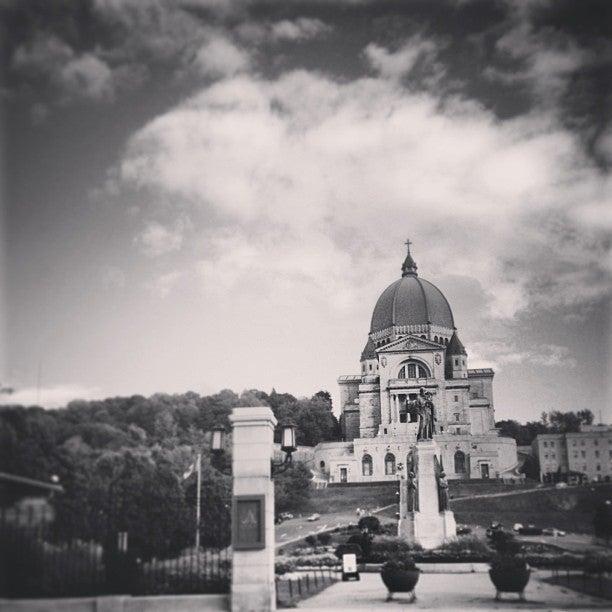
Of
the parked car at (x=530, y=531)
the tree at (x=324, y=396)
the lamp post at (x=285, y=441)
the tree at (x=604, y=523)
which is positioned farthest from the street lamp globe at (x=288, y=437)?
the tree at (x=324, y=396)

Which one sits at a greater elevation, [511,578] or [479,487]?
[479,487]

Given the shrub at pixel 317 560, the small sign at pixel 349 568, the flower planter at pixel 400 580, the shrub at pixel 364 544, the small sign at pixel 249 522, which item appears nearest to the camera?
the small sign at pixel 249 522

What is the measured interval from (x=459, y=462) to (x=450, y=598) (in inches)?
2863

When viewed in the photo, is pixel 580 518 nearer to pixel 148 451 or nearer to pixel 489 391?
pixel 148 451

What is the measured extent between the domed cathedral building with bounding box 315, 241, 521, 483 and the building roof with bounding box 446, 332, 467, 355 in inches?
5.5

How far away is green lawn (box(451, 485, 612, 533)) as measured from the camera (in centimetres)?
4962

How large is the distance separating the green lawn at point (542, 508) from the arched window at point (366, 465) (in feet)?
98.1

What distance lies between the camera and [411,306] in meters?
108

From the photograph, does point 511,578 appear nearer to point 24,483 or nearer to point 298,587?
point 298,587

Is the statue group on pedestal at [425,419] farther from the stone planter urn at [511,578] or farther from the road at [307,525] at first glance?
the stone planter urn at [511,578]

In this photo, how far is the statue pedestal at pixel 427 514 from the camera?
3145 centimetres

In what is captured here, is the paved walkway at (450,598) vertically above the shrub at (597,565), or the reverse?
the shrub at (597,565)

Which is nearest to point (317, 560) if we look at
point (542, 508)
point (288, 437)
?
point (288, 437)

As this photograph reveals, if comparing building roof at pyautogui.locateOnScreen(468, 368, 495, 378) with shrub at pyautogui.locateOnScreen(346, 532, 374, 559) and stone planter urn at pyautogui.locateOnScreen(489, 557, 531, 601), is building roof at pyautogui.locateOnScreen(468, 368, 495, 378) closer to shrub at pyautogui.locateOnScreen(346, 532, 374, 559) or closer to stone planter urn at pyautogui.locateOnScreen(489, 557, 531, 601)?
shrub at pyautogui.locateOnScreen(346, 532, 374, 559)
